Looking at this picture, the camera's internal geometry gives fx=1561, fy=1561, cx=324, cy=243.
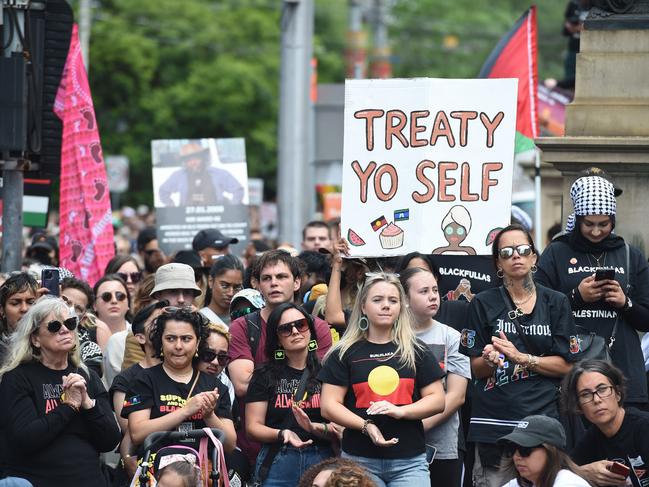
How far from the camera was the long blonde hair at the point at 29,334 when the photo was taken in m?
8.38

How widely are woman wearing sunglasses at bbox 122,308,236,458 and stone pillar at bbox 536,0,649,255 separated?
3011 millimetres

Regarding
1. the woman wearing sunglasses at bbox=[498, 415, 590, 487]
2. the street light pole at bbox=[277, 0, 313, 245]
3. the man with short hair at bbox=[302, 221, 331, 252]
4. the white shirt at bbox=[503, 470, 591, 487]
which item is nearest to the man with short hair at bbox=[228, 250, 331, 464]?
the woman wearing sunglasses at bbox=[498, 415, 590, 487]

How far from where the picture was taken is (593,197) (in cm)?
892

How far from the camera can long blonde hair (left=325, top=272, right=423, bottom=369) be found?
8344 mm

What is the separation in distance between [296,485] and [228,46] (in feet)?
162

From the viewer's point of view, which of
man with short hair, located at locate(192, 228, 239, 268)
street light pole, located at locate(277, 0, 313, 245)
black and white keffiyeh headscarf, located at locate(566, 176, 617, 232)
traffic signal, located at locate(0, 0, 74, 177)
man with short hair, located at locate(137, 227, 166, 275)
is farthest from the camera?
street light pole, located at locate(277, 0, 313, 245)

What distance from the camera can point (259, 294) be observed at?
10.1 m

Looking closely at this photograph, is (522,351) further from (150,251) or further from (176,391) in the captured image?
(150,251)

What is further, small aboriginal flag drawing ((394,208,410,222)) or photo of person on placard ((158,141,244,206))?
photo of person on placard ((158,141,244,206))

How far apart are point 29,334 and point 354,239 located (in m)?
2.47

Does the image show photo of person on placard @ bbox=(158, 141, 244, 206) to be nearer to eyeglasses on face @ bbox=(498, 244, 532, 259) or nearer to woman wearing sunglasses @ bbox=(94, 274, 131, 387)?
woman wearing sunglasses @ bbox=(94, 274, 131, 387)

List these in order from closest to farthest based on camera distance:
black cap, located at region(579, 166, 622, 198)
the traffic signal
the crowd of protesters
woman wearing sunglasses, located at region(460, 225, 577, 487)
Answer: the crowd of protesters
woman wearing sunglasses, located at region(460, 225, 577, 487)
black cap, located at region(579, 166, 622, 198)
the traffic signal

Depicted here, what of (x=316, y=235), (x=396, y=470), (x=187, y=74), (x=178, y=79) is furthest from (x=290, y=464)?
(x=187, y=74)

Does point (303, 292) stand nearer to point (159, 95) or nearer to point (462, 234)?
point (462, 234)
